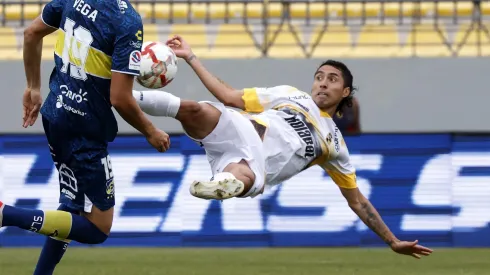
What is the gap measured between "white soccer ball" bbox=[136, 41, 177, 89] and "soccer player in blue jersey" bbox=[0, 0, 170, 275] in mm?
321

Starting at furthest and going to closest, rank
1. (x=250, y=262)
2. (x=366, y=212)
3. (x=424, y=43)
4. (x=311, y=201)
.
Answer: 1. (x=424, y=43)
2. (x=311, y=201)
3. (x=250, y=262)
4. (x=366, y=212)

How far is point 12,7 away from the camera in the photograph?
52.7ft

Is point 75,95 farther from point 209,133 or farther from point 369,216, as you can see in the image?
point 369,216

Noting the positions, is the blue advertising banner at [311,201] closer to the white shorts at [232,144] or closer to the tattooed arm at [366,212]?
the tattooed arm at [366,212]

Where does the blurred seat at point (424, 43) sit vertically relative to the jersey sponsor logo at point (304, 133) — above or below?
below

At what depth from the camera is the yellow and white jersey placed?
7.48 meters

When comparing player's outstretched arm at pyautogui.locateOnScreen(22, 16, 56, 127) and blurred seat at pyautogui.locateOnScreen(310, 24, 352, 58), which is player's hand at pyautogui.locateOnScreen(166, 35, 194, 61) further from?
blurred seat at pyautogui.locateOnScreen(310, 24, 352, 58)

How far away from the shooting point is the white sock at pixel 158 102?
6891mm

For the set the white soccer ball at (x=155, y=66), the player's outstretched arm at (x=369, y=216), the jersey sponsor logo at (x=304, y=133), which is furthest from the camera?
the player's outstretched arm at (x=369, y=216)

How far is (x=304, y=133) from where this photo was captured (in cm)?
760

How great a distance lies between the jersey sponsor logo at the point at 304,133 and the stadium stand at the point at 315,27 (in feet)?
24.5

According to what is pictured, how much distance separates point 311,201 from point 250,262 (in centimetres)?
200

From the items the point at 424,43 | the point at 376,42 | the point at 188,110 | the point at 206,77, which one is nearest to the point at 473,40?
the point at 424,43

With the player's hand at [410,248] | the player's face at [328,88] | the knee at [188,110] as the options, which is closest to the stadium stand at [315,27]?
the player's face at [328,88]
